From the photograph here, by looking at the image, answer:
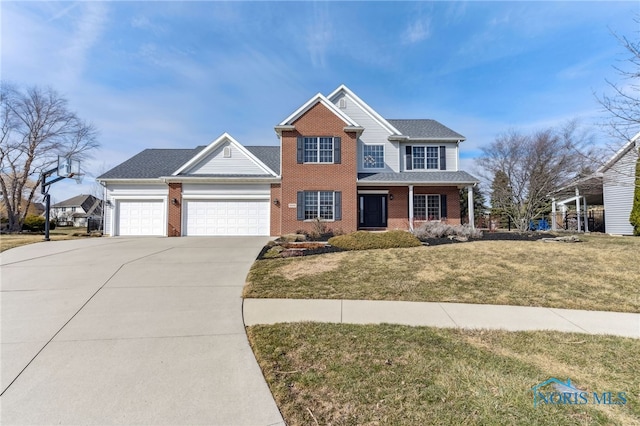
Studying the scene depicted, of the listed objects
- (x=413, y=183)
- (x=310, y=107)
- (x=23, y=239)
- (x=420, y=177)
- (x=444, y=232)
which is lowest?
(x=23, y=239)

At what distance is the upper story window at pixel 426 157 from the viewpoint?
63.8 feet

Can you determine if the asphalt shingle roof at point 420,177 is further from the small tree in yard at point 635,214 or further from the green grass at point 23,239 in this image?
the green grass at point 23,239

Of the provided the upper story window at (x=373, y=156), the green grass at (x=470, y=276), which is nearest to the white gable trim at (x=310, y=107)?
the upper story window at (x=373, y=156)

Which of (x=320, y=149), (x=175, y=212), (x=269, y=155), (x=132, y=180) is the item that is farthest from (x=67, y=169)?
(x=320, y=149)

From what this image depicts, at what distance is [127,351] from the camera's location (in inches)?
155

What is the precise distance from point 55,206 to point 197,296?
267 feet

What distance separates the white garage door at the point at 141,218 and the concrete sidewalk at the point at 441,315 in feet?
47.1

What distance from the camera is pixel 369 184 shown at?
18.0m

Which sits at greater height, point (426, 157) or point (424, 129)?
point (424, 129)

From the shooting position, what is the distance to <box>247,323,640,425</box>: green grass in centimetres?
267

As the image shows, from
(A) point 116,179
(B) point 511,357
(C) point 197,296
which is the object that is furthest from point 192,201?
(B) point 511,357

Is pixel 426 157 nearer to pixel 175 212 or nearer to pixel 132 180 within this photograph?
pixel 175 212

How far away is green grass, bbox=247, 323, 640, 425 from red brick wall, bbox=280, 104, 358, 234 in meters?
12.4

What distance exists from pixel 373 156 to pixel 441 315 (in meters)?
14.8
